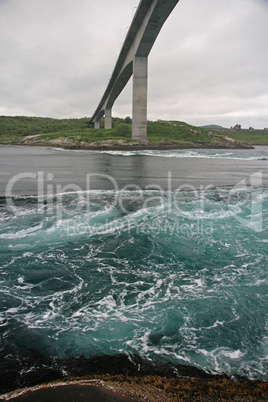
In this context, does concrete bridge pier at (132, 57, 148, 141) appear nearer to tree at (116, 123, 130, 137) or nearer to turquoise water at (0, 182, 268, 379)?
tree at (116, 123, 130, 137)

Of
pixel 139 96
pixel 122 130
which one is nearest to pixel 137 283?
pixel 139 96

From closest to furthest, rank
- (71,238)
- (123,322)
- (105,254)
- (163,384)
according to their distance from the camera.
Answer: (163,384), (123,322), (105,254), (71,238)

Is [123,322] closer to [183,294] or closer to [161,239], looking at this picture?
[183,294]

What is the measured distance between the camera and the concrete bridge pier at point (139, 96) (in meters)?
46.7

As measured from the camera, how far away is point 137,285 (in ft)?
18.5

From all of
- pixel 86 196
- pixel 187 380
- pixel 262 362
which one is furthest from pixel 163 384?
pixel 86 196

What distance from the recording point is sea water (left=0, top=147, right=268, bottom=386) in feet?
13.0

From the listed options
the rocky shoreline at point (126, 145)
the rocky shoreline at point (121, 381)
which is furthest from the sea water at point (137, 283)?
the rocky shoreline at point (126, 145)

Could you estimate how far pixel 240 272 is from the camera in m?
6.23

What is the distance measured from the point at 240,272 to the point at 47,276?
14.4 feet

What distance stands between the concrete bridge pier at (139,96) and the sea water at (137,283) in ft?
136

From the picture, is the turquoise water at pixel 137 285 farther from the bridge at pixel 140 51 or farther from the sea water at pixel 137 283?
the bridge at pixel 140 51

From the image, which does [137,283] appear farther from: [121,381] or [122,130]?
[122,130]

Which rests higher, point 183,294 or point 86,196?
point 86,196
